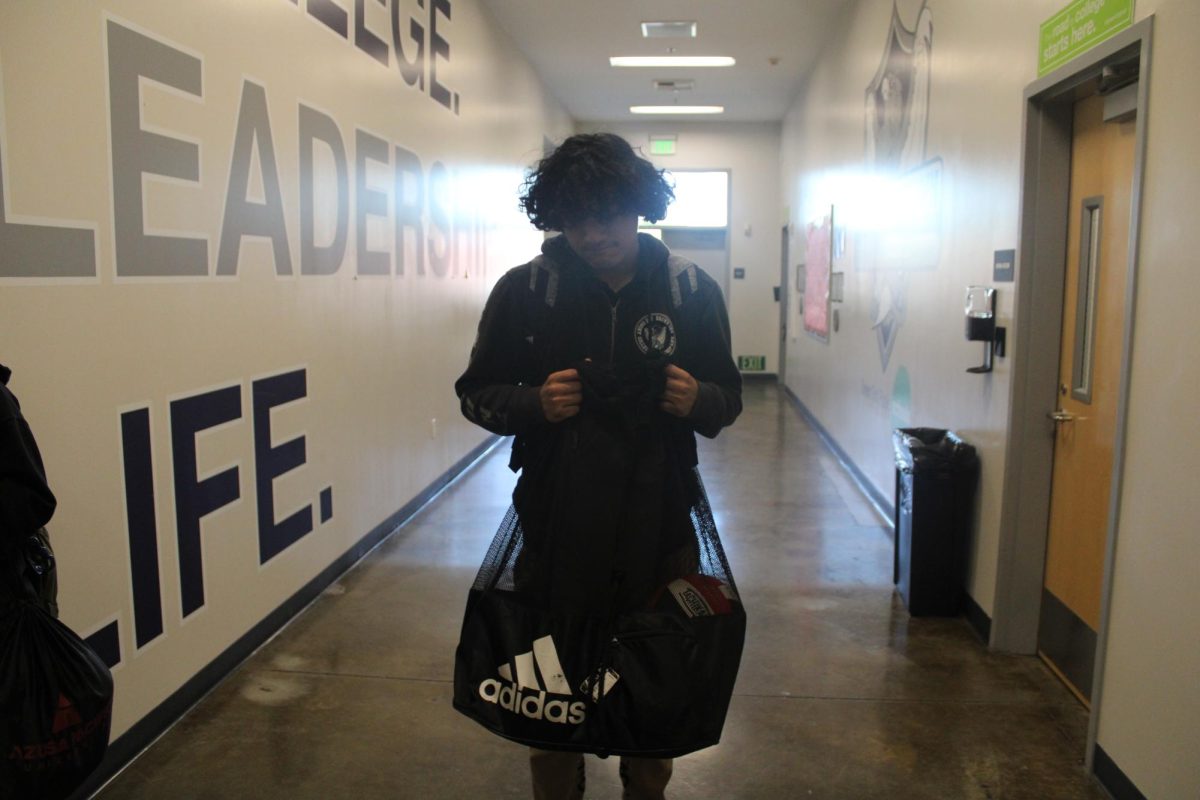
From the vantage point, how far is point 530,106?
883 cm

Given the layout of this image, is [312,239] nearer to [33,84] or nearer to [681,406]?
[33,84]

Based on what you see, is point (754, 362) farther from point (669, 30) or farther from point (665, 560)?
point (665, 560)

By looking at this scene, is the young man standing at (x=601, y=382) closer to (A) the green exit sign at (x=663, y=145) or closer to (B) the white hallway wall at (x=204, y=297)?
(B) the white hallway wall at (x=204, y=297)

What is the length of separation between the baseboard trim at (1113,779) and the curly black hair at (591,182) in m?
1.91

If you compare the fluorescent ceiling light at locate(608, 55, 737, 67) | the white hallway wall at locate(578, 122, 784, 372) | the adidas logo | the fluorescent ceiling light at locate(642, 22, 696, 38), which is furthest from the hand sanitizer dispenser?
the white hallway wall at locate(578, 122, 784, 372)

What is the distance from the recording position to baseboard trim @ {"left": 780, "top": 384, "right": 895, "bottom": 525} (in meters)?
5.19

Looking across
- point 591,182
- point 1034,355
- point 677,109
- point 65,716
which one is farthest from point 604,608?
point 677,109

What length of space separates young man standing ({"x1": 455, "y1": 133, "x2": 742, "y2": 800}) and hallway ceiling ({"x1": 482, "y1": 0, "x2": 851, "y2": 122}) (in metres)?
5.68

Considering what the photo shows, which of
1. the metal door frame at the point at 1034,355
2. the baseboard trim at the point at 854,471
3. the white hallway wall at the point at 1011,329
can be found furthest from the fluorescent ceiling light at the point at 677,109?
the metal door frame at the point at 1034,355

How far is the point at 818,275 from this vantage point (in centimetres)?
825

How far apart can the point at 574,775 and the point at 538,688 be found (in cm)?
37

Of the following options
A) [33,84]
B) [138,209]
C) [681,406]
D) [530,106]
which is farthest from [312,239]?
[530,106]

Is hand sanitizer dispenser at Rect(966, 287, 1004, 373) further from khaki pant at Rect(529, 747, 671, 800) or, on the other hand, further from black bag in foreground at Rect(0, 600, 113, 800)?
black bag in foreground at Rect(0, 600, 113, 800)

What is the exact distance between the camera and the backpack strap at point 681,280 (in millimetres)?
1673
